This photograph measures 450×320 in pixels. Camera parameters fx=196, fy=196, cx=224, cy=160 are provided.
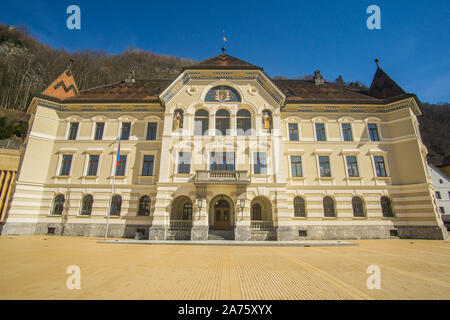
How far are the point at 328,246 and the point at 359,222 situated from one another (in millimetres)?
7110

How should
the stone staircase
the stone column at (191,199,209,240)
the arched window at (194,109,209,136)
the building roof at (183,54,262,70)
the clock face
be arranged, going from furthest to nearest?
the building roof at (183,54,262,70)
the clock face
the arched window at (194,109,209,136)
the stone staircase
the stone column at (191,199,209,240)

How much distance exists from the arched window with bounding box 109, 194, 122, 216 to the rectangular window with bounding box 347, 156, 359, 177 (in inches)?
959

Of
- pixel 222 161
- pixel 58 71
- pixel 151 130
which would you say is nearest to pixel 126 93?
pixel 151 130

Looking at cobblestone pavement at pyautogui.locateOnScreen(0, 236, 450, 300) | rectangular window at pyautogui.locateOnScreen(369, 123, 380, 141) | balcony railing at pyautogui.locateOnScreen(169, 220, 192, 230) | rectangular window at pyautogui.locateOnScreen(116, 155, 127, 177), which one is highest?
rectangular window at pyautogui.locateOnScreen(369, 123, 380, 141)

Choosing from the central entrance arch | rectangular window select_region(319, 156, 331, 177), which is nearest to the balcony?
the central entrance arch

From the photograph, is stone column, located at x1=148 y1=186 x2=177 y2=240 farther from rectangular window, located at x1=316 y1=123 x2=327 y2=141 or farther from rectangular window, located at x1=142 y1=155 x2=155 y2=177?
rectangular window, located at x1=316 y1=123 x2=327 y2=141

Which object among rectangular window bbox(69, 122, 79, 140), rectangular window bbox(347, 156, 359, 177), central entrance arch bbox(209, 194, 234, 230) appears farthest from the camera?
rectangular window bbox(69, 122, 79, 140)

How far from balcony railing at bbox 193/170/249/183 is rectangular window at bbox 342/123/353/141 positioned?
1289 cm

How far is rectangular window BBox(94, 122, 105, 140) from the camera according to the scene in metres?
22.4

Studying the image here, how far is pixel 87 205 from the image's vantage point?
2045cm

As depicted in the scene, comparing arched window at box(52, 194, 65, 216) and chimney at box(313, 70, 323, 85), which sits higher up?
chimney at box(313, 70, 323, 85)

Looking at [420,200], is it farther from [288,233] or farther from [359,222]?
[288,233]

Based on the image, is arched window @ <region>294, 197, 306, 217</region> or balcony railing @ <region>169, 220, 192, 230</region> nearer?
balcony railing @ <region>169, 220, 192, 230</region>
